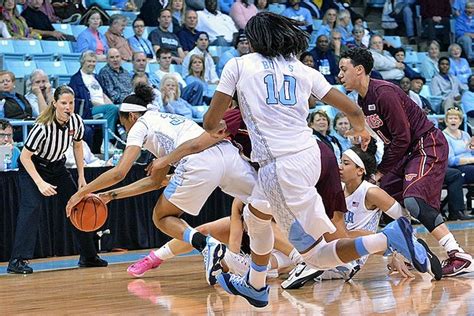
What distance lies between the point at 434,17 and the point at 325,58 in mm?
3607

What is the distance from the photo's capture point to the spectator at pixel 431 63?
631 inches

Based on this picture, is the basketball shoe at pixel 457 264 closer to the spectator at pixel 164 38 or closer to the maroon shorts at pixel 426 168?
the maroon shorts at pixel 426 168

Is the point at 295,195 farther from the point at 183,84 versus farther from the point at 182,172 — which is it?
the point at 183,84

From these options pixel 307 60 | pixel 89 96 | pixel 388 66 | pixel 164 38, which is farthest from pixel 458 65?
pixel 89 96

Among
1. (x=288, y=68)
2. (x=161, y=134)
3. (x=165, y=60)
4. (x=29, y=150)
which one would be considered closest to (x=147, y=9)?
(x=165, y=60)

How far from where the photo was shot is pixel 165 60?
1246cm

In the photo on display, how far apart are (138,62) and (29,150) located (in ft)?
13.8

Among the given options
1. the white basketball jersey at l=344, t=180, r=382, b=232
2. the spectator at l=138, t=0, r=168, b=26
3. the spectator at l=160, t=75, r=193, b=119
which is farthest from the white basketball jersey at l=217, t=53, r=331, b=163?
the spectator at l=138, t=0, r=168, b=26

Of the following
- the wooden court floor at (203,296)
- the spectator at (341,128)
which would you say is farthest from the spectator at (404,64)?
the wooden court floor at (203,296)

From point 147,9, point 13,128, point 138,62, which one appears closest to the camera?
point 13,128

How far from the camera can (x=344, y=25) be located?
15.8m

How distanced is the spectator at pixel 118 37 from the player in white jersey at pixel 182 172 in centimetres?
560

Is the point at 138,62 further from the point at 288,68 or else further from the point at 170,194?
the point at 288,68

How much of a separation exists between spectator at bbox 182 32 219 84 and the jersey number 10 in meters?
8.01
